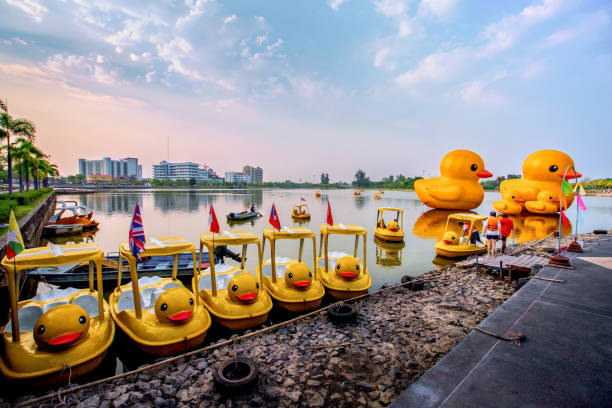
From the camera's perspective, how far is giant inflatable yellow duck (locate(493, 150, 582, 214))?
81.3 feet

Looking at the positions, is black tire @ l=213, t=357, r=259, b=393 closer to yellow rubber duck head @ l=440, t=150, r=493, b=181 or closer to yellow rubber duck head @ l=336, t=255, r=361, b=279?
yellow rubber duck head @ l=336, t=255, r=361, b=279

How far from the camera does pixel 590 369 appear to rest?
3.27m

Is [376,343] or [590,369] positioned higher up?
[590,369]

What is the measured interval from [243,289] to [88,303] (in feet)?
11.2

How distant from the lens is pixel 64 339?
4324 millimetres

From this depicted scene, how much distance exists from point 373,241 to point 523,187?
1920 cm

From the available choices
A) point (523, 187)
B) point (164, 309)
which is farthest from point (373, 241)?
point (523, 187)

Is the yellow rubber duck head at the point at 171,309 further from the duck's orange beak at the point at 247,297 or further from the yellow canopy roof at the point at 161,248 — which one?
the duck's orange beak at the point at 247,297

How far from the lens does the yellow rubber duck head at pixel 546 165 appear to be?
80.9 ft

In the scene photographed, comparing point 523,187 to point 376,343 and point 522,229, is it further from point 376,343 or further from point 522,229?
point 376,343

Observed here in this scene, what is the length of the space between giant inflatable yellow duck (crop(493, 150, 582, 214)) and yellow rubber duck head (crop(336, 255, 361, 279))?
1027 inches

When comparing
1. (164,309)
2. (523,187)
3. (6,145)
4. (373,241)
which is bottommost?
(373,241)

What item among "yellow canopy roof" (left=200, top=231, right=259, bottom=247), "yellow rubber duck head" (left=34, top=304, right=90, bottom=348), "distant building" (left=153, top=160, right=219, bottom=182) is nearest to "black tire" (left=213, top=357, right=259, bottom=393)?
"yellow rubber duck head" (left=34, top=304, right=90, bottom=348)

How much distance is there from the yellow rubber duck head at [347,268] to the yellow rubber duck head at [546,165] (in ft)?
89.4
